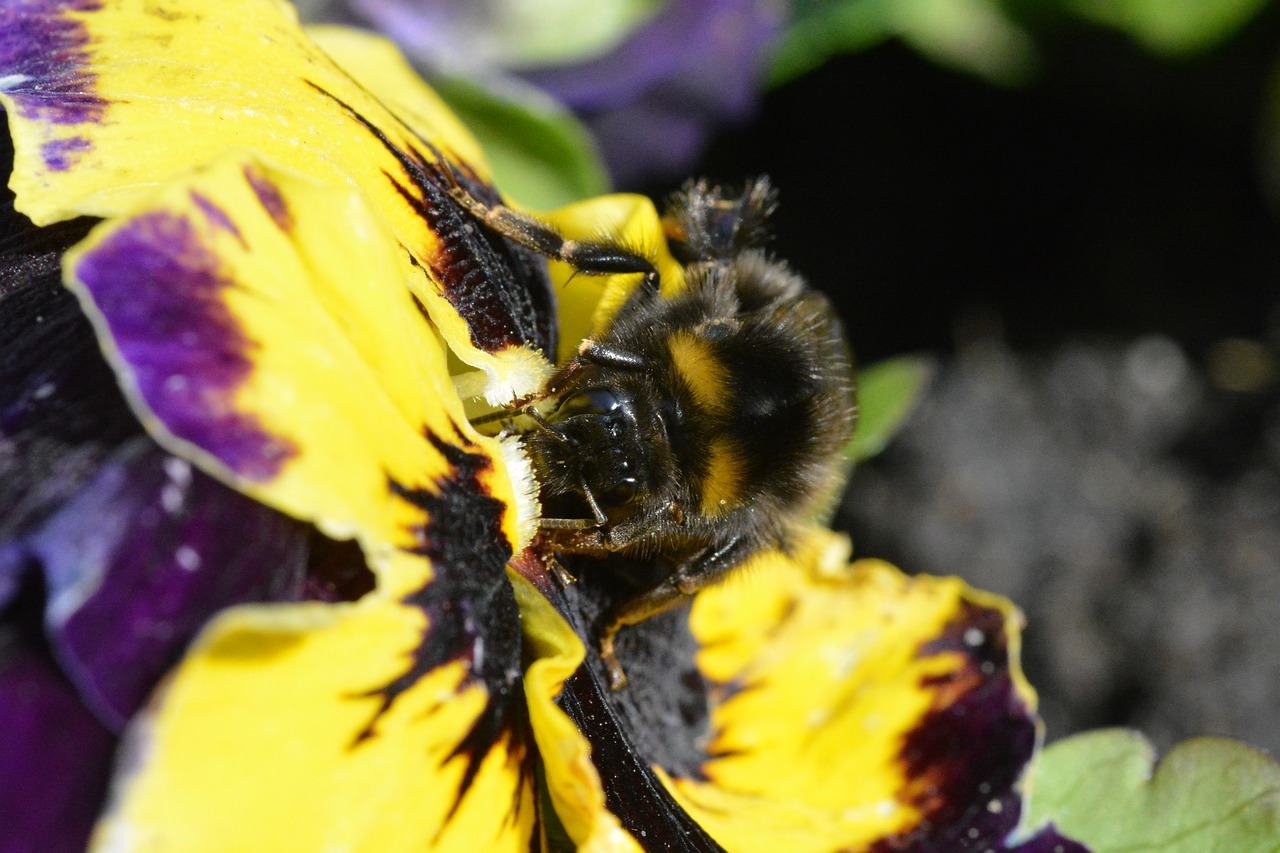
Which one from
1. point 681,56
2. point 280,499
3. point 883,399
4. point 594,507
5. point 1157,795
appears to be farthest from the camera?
point 681,56

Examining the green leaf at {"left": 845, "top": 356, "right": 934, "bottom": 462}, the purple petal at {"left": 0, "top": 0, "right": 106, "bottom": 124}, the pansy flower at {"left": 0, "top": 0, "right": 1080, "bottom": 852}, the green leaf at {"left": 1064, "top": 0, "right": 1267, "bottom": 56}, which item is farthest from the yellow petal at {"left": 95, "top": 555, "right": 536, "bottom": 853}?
the green leaf at {"left": 1064, "top": 0, "right": 1267, "bottom": 56}

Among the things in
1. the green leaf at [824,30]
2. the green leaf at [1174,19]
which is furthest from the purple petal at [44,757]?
the green leaf at [1174,19]

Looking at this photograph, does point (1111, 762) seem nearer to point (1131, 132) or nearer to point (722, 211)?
point (722, 211)

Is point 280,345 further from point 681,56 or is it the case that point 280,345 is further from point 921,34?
point 921,34

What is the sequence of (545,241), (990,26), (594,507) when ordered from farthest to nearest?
(990,26) < (545,241) < (594,507)

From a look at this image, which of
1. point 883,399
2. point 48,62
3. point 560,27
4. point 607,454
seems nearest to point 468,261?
point 607,454

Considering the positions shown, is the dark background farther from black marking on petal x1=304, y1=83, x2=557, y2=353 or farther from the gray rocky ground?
black marking on petal x1=304, y1=83, x2=557, y2=353

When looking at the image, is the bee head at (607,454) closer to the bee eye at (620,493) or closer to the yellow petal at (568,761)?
the bee eye at (620,493)

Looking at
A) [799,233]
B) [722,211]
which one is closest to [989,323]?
[799,233]
